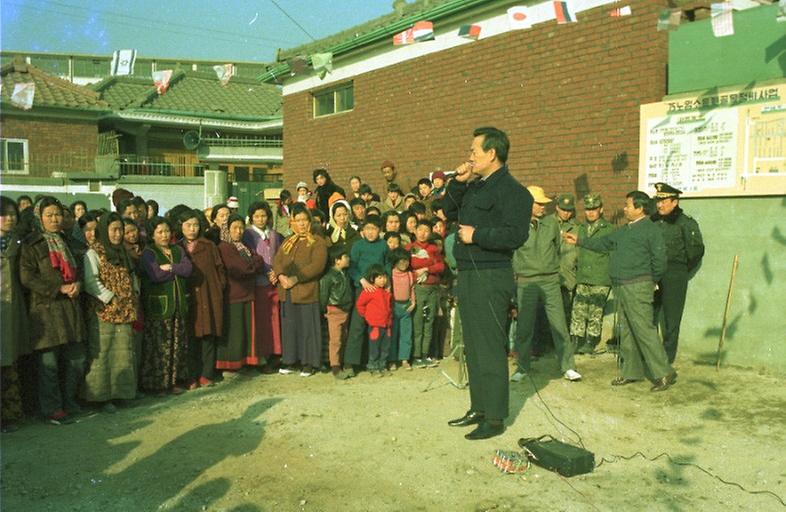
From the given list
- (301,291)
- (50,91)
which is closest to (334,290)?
(301,291)

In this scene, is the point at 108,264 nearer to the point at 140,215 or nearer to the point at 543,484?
the point at 140,215

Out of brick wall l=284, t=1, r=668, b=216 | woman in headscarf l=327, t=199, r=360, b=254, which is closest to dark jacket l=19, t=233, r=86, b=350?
woman in headscarf l=327, t=199, r=360, b=254

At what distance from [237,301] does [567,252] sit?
4.01 meters

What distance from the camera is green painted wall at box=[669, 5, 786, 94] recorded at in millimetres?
7078

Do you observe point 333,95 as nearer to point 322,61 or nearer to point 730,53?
point 322,61

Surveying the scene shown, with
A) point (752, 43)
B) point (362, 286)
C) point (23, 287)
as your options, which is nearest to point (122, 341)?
point (23, 287)

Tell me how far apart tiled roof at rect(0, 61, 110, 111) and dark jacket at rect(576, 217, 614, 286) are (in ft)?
67.7

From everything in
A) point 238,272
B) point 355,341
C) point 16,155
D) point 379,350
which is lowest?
point 379,350

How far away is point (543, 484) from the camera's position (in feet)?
14.5

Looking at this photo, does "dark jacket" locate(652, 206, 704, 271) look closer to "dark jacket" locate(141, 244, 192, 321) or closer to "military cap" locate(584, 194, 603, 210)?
"military cap" locate(584, 194, 603, 210)

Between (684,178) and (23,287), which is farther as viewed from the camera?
(684,178)

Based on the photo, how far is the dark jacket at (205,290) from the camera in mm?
7000

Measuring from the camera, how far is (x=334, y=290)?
751 centimetres

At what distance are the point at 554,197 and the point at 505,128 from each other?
1513 millimetres
